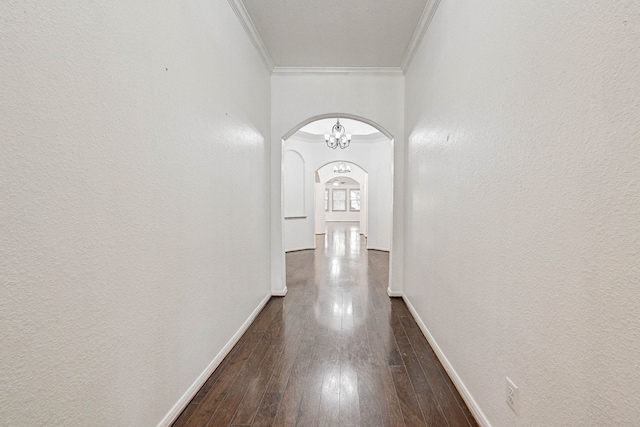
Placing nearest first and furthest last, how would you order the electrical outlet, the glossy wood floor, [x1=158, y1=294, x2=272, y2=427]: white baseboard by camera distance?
the electrical outlet → [x1=158, y1=294, x2=272, y2=427]: white baseboard → the glossy wood floor

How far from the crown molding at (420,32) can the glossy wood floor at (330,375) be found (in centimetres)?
295

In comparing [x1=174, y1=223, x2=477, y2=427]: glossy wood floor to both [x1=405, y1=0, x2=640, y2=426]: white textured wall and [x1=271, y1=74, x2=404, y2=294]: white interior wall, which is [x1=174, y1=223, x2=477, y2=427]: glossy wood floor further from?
[x1=271, y1=74, x2=404, y2=294]: white interior wall

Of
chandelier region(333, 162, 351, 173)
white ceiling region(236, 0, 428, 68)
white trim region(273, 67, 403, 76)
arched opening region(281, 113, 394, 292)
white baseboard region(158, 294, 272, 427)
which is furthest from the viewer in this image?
chandelier region(333, 162, 351, 173)

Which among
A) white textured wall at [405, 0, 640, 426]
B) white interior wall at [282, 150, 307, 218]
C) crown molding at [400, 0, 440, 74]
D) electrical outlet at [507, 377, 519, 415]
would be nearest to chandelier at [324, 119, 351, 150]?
white interior wall at [282, 150, 307, 218]

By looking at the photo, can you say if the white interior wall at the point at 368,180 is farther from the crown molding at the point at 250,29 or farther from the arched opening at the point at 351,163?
the crown molding at the point at 250,29

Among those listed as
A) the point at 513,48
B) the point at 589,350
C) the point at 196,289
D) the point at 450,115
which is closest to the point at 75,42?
the point at 196,289

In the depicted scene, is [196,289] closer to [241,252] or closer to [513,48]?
[241,252]

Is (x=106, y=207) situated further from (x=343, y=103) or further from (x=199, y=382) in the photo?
(x=343, y=103)

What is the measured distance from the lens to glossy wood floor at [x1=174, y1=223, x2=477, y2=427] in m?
1.81

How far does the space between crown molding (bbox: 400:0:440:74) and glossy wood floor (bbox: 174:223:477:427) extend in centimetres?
295

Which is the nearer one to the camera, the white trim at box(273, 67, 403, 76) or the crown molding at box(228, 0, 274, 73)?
the crown molding at box(228, 0, 274, 73)

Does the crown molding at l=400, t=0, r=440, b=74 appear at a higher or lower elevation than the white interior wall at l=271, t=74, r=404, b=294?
higher

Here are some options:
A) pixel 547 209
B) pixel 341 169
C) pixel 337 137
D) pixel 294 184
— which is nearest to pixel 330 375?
pixel 547 209

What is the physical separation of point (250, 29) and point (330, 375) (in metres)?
3.21
